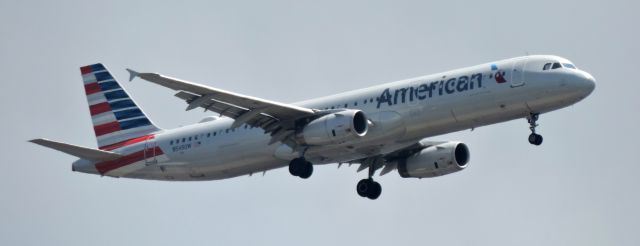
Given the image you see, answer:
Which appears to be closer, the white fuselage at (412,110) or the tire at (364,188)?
the white fuselage at (412,110)

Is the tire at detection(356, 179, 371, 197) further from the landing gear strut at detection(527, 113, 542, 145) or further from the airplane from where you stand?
the landing gear strut at detection(527, 113, 542, 145)

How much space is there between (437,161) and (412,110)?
7782 mm

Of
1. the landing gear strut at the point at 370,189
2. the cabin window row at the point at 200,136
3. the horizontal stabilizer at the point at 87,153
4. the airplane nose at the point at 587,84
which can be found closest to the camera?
the airplane nose at the point at 587,84

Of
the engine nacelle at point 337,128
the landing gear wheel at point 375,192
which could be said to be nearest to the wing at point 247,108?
the engine nacelle at point 337,128

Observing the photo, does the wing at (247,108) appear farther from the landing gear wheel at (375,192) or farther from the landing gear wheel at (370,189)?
the landing gear wheel at (375,192)

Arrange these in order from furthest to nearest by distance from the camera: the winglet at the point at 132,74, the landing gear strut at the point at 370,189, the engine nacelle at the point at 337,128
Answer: the landing gear strut at the point at 370,189 < the engine nacelle at the point at 337,128 < the winglet at the point at 132,74

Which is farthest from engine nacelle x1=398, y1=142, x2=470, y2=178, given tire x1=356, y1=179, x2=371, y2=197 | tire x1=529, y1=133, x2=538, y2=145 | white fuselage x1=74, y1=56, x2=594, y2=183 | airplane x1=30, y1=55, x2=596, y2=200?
tire x1=529, y1=133, x2=538, y2=145

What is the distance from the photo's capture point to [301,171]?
5922 centimetres

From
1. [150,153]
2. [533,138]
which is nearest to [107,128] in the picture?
[150,153]

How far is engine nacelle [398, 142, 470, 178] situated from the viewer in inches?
2522

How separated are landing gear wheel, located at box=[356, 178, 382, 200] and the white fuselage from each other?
14.9 feet

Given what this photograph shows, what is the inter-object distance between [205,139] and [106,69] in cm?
1128

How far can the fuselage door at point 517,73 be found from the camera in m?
55.6

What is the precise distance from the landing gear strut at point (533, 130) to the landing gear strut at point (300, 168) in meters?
10.2
